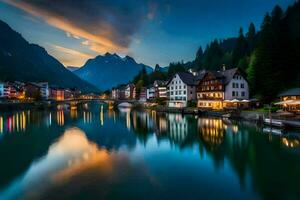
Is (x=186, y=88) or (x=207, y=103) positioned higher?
(x=186, y=88)

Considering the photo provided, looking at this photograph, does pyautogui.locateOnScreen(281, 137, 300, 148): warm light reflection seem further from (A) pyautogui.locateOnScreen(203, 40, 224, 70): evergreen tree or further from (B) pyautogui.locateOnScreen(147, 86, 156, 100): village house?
(B) pyautogui.locateOnScreen(147, 86, 156, 100): village house

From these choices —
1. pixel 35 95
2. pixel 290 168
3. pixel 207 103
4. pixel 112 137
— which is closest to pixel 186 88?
pixel 207 103

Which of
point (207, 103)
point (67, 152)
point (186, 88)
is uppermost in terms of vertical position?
point (186, 88)

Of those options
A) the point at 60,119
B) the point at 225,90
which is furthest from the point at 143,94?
the point at 60,119

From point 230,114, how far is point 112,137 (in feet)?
102

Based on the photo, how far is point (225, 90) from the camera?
68875 mm

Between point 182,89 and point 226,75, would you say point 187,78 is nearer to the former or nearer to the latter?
point 182,89

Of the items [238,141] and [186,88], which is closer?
[238,141]

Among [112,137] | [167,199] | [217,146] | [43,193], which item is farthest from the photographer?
[112,137]

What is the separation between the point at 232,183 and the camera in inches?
673

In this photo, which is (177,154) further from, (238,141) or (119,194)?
(119,194)

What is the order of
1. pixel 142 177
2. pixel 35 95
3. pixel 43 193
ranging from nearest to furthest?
pixel 43 193 → pixel 142 177 → pixel 35 95

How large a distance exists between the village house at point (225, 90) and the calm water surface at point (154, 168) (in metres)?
33.2

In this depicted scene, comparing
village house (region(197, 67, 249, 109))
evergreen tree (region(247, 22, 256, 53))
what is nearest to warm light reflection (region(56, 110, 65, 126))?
village house (region(197, 67, 249, 109))
